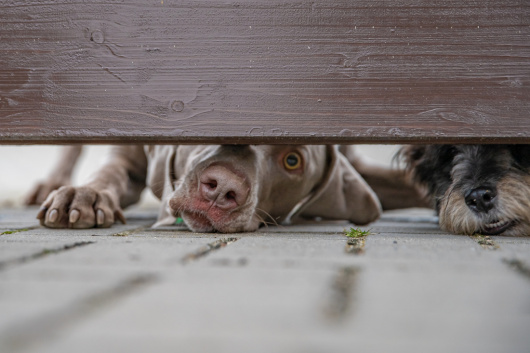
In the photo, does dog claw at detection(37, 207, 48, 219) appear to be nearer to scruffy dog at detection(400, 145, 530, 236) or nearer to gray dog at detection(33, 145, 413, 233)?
gray dog at detection(33, 145, 413, 233)

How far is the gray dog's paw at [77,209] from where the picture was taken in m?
2.81

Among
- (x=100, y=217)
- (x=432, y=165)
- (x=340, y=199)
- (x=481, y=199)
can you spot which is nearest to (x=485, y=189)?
(x=481, y=199)

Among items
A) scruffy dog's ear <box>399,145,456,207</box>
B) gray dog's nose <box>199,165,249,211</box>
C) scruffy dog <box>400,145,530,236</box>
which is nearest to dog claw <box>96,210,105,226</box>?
gray dog's nose <box>199,165,249,211</box>

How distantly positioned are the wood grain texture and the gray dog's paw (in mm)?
531

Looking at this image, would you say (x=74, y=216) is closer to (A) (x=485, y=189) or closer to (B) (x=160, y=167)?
(B) (x=160, y=167)

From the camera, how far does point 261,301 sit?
3.49ft

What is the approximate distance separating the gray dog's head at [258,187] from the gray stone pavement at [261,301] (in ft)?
3.31

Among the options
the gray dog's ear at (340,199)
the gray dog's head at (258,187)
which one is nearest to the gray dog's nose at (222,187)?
the gray dog's head at (258,187)

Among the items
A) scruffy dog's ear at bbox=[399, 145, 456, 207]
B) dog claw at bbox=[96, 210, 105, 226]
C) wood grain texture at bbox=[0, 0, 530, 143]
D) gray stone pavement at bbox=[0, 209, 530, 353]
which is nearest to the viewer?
gray stone pavement at bbox=[0, 209, 530, 353]

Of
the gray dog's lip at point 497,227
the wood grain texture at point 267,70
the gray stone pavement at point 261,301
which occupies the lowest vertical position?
the gray dog's lip at point 497,227

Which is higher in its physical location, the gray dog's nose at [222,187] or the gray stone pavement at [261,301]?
the gray stone pavement at [261,301]

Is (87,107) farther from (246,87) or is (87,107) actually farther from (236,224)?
(236,224)

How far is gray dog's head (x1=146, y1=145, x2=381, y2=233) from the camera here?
2.65 metres

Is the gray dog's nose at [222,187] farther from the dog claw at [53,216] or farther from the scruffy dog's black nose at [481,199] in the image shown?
the scruffy dog's black nose at [481,199]
